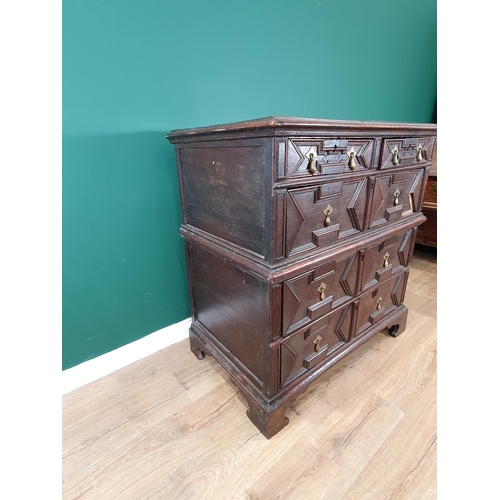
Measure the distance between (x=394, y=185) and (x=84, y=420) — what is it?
1.47m

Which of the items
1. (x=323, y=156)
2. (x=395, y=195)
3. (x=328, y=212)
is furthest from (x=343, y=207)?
(x=395, y=195)

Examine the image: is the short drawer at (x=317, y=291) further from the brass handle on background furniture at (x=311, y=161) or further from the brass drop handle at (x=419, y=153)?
the brass drop handle at (x=419, y=153)

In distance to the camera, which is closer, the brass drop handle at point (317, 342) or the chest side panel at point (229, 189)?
the chest side panel at point (229, 189)

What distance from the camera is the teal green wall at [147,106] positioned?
3.26 feet

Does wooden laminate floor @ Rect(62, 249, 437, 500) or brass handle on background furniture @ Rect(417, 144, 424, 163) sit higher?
brass handle on background furniture @ Rect(417, 144, 424, 163)

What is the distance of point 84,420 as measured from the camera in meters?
1.10

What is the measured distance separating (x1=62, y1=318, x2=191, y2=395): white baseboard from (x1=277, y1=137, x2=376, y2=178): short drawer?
1.02 m

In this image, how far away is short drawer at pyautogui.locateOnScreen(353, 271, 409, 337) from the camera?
4.13 feet

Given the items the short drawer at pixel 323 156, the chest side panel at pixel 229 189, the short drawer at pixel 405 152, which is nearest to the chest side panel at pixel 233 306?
the chest side panel at pixel 229 189

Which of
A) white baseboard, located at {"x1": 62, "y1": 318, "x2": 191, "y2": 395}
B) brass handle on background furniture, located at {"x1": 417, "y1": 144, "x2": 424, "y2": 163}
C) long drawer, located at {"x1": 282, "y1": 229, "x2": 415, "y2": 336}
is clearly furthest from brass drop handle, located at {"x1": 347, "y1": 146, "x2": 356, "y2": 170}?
white baseboard, located at {"x1": 62, "y1": 318, "x2": 191, "y2": 395}

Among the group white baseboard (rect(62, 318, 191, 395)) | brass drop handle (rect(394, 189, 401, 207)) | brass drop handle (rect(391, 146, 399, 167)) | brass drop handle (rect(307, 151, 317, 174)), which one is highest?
brass drop handle (rect(391, 146, 399, 167))

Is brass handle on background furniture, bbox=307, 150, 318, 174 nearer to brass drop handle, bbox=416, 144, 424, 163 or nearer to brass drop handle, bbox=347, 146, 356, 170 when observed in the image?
brass drop handle, bbox=347, 146, 356, 170
